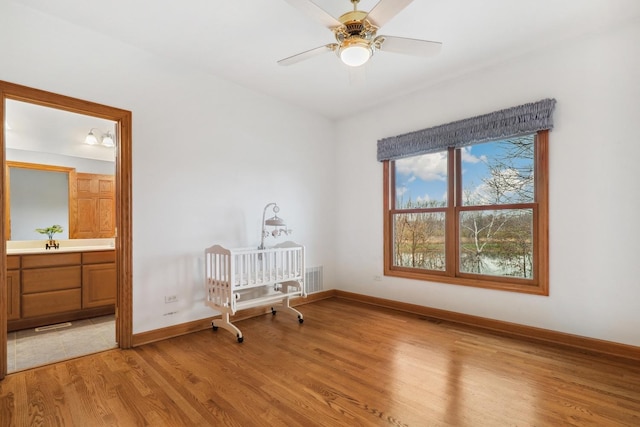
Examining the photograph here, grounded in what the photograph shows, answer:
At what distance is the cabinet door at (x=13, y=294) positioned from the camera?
304 centimetres

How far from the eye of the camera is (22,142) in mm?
3783

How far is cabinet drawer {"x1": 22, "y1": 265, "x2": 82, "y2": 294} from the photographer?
3.17 meters

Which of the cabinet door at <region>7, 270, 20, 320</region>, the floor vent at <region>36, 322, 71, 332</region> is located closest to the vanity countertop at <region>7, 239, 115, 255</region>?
the cabinet door at <region>7, 270, 20, 320</region>

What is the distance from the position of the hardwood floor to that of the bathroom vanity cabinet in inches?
51.5

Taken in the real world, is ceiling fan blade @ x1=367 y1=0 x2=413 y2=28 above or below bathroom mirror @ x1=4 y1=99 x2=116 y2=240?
above

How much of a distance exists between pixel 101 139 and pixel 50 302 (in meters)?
2.21

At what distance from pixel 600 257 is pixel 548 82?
1604 mm

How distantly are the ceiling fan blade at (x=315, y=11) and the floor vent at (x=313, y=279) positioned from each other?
3.07 meters

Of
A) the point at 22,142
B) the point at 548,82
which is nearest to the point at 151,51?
the point at 22,142

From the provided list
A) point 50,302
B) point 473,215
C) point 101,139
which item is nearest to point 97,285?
point 50,302

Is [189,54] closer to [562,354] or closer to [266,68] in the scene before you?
[266,68]

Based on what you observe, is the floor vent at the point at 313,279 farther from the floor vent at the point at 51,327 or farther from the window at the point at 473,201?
the floor vent at the point at 51,327

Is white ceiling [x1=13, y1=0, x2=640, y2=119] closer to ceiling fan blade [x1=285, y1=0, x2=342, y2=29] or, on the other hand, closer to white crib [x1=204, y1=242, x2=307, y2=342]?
ceiling fan blade [x1=285, y1=0, x2=342, y2=29]

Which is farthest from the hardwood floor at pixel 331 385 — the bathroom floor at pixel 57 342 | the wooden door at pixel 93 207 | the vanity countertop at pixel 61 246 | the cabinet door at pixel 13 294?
the wooden door at pixel 93 207
